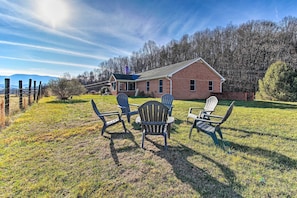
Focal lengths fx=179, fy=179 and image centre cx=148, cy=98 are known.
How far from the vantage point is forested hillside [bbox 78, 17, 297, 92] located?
1137 inches

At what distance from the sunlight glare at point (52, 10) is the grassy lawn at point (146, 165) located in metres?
5.20

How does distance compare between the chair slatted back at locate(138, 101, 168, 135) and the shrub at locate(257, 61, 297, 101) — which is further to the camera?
the shrub at locate(257, 61, 297, 101)

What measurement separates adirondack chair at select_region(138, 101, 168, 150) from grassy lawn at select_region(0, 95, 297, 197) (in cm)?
43

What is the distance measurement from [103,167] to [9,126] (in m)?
4.82

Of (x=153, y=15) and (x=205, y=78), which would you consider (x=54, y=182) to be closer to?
(x=153, y=15)

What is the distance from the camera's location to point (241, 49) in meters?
33.2

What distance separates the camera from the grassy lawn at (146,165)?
2471 millimetres

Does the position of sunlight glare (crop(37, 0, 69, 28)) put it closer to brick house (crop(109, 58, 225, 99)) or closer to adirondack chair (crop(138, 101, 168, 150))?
adirondack chair (crop(138, 101, 168, 150))

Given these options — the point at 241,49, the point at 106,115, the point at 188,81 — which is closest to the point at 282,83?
the point at 188,81

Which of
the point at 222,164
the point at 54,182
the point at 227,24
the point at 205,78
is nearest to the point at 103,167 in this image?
the point at 54,182

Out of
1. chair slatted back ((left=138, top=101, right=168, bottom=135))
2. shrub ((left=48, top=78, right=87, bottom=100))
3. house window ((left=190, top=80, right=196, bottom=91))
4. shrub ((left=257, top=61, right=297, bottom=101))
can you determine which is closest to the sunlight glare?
chair slatted back ((left=138, top=101, right=168, bottom=135))

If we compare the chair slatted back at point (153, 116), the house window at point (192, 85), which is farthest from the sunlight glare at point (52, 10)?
the house window at point (192, 85)

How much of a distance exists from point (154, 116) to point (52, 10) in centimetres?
712

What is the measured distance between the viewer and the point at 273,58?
28.9 m
